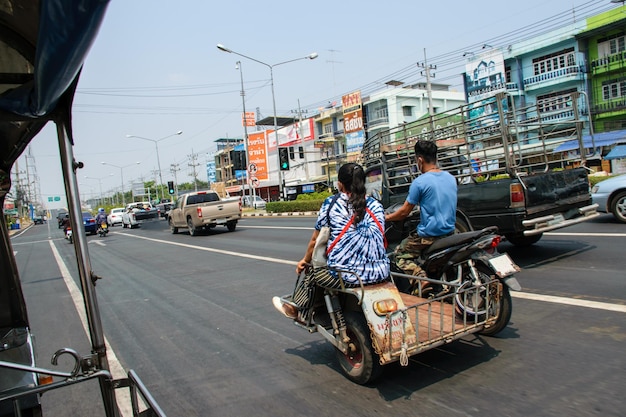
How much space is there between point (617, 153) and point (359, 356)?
96.7 feet

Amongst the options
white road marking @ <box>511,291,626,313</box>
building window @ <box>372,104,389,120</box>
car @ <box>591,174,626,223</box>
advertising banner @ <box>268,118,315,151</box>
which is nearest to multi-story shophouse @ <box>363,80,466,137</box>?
building window @ <box>372,104,389,120</box>

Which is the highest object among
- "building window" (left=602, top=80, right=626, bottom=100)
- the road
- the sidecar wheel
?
"building window" (left=602, top=80, right=626, bottom=100)

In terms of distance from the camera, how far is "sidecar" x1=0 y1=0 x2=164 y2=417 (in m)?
1.46

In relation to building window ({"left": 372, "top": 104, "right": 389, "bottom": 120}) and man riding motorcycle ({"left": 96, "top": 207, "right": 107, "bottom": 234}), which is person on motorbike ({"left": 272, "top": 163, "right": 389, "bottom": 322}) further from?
building window ({"left": 372, "top": 104, "right": 389, "bottom": 120})

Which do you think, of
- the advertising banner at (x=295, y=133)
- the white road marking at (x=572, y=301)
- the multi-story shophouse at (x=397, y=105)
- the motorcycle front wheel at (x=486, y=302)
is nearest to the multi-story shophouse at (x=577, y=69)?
the multi-story shophouse at (x=397, y=105)

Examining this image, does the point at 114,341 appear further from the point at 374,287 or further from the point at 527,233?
the point at 527,233

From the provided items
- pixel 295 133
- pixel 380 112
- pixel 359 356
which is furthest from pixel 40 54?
pixel 295 133

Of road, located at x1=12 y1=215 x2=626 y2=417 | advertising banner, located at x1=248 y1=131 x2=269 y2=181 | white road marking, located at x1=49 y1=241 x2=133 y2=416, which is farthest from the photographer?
advertising banner, located at x1=248 y1=131 x2=269 y2=181

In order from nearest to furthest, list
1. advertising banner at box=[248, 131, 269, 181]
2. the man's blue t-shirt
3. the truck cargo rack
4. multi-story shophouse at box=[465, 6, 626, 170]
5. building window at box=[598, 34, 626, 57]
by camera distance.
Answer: the man's blue t-shirt
the truck cargo rack
multi-story shophouse at box=[465, 6, 626, 170]
building window at box=[598, 34, 626, 57]
advertising banner at box=[248, 131, 269, 181]

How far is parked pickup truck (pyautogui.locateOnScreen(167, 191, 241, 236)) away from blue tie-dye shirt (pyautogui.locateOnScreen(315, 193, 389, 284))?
1511 cm

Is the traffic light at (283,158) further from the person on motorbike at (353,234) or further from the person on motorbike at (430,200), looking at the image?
the person on motorbike at (353,234)

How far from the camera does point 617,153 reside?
26328 millimetres

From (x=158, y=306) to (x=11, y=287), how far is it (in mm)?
3538

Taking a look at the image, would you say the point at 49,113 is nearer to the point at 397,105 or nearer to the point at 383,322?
the point at 383,322
